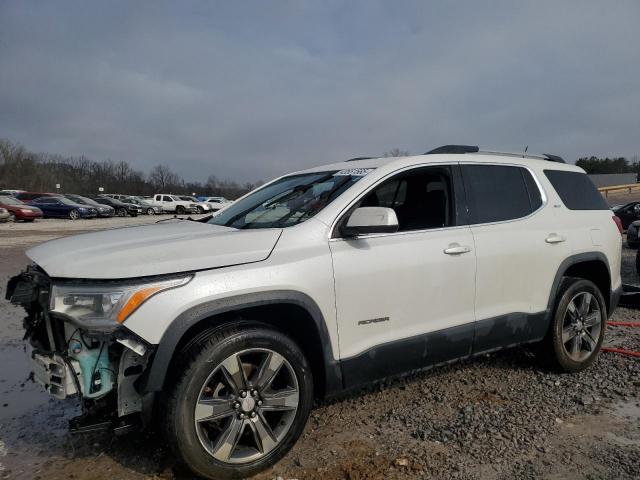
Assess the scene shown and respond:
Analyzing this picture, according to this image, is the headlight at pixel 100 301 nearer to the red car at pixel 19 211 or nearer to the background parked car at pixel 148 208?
the red car at pixel 19 211

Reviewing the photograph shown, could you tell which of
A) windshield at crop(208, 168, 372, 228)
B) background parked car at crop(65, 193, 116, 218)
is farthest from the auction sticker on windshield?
background parked car at crop(65, 193, 116, 218)

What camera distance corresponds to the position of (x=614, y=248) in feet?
14.0

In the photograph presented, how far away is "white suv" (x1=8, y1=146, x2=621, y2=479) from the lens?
7.76 feet

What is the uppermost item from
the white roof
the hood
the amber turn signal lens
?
the white roof

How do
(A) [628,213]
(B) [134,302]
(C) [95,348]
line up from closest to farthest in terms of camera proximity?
(B) [134,302]
(C) [95,348]
(A) [628,213]

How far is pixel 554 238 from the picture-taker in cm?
382

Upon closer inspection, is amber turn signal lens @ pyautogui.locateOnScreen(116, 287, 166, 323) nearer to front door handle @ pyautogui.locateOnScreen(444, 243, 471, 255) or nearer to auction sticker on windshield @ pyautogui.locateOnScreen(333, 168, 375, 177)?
auction sticker on windshield @ pyautogui.locateOnScreen(333, 168, 375, 177)

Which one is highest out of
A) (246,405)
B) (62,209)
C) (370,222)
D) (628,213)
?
(370,222)

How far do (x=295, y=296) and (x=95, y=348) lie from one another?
42.3 inches

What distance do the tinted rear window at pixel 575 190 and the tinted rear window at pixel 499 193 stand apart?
0.31 metres

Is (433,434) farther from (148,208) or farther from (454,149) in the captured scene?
(148,208)

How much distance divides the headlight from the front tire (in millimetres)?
372

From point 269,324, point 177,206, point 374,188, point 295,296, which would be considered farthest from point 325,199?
point 177,206

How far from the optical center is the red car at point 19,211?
2622cm
